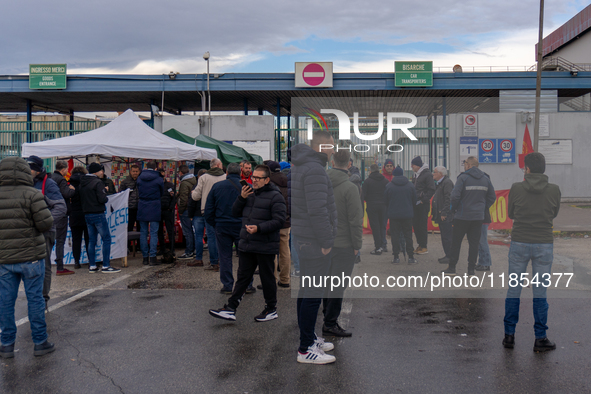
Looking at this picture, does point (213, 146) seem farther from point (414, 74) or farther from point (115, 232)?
point (414, 74)

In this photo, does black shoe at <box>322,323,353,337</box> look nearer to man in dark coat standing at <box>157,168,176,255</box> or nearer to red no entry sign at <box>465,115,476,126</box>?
man in dark coat standing at <box>157,168,176,255</box>

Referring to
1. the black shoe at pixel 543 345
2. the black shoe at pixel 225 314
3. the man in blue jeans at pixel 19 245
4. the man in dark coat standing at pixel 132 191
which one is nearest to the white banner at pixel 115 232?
the man in dark coat standing at pixel 132 191

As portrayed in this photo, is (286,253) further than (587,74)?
No

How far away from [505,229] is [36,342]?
11.5m

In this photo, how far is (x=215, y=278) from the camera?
771 cm

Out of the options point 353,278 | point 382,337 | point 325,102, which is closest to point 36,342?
point 382,337

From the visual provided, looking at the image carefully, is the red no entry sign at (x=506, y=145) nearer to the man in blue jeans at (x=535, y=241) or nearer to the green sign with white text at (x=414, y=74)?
the green sign with white text at (x=414, y=74)

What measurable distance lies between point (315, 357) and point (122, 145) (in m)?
6.73

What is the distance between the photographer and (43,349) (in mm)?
4488

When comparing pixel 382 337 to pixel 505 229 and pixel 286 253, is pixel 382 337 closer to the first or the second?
pixel 286 253

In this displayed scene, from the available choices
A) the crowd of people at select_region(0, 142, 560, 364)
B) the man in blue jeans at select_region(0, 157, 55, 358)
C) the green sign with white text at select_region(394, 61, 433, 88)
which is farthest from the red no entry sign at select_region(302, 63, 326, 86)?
the man in blue jeans at select_region(0, 157, 55, 358)

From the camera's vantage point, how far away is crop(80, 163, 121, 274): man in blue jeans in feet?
26.7

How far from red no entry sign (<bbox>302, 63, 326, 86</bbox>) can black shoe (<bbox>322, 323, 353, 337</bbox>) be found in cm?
1912

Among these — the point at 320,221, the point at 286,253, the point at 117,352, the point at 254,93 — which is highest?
the point at 254,93
